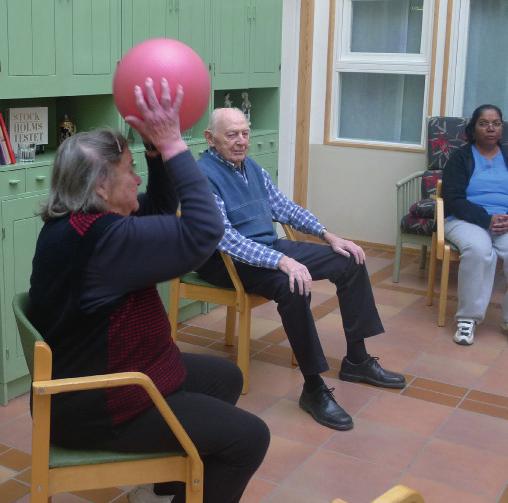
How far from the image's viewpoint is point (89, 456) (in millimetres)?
1786

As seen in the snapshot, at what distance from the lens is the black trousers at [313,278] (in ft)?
9.97

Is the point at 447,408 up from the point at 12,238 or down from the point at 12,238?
down

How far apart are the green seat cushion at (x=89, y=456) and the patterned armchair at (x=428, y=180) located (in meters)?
3.20

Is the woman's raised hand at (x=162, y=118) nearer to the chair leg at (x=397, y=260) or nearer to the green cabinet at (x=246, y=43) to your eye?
the green cabinet at (x=246, y=43)

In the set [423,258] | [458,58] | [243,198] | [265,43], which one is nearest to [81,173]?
[243,198]

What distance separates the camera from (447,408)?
3.15 m

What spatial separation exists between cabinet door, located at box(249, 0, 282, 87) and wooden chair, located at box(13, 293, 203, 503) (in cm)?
290

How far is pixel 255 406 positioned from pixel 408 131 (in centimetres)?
307

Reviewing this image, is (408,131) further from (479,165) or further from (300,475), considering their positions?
(300,475)

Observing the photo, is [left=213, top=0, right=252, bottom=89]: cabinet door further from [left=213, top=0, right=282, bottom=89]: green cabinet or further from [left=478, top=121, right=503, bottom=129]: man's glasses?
[left=478, top=121, right=503, bottom=129]: man's glasses

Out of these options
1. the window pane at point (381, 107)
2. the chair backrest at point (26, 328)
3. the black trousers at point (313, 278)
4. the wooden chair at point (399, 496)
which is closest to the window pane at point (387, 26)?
the window pane at point (381, 107)

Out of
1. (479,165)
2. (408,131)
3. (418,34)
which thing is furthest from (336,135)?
(479,165)

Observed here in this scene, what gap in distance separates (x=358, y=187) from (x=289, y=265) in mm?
2775

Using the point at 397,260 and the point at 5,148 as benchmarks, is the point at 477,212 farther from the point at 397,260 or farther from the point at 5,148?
the point at 5,148
